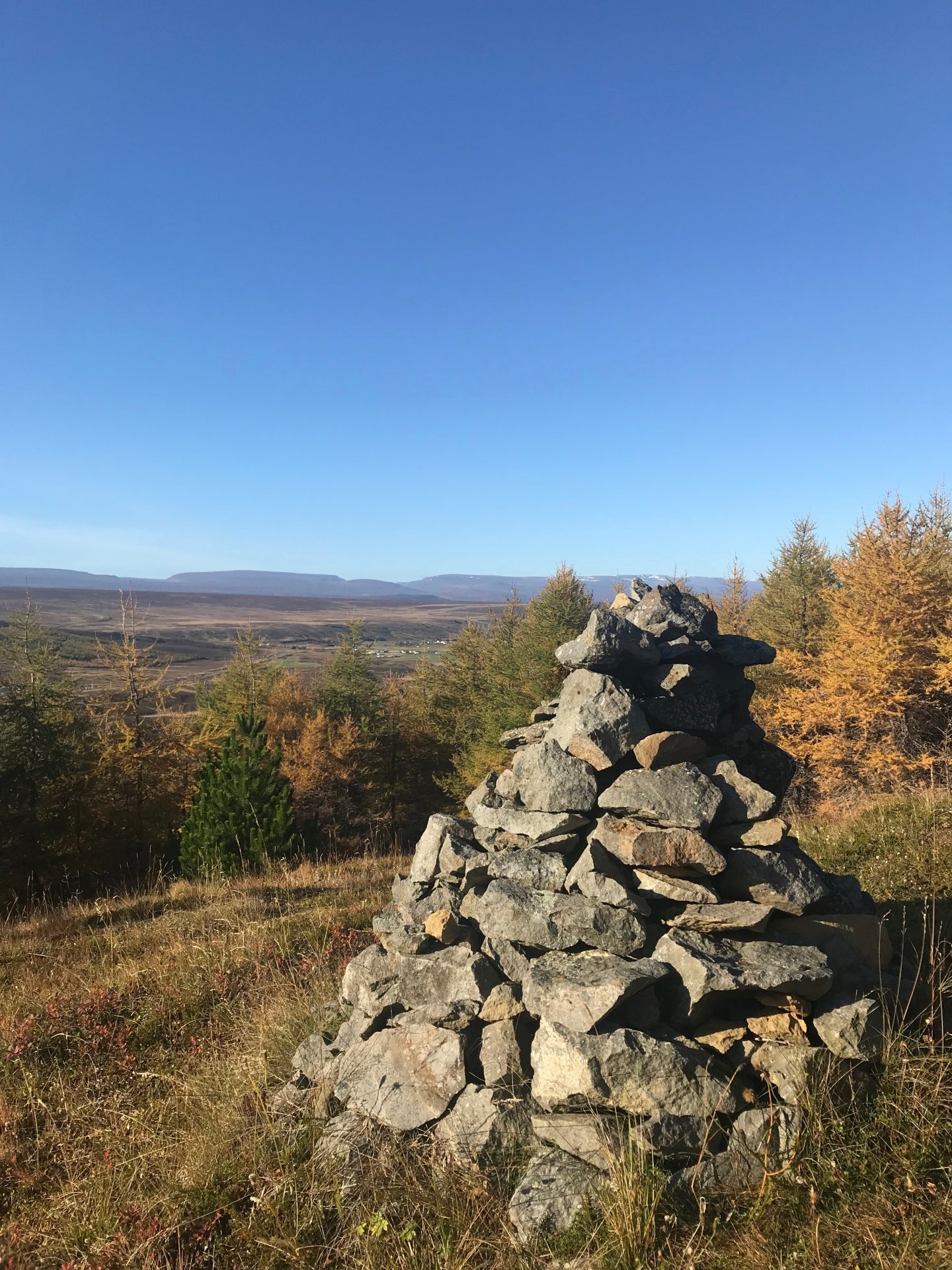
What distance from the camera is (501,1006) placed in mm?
4484

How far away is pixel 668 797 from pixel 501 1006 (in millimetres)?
1806

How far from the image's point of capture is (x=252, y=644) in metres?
45.7

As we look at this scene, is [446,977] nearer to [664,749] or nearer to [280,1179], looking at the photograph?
[280,1179]

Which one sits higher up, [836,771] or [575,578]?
[575,578]

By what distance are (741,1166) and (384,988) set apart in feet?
8.85

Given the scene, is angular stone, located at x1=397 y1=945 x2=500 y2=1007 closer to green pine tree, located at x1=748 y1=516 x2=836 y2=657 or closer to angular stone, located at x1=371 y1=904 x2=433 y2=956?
angular stone, located at x1=371 y1=904 x2=433 y2=956

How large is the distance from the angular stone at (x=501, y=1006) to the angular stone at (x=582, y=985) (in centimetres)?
10

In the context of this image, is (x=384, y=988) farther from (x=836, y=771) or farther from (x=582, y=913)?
(x=836, y=771)

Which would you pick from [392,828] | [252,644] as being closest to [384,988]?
[392,828]

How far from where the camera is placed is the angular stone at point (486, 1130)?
12.8ft

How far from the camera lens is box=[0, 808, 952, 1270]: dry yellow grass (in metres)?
3.36

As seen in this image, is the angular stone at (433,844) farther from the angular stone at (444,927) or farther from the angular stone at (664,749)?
the angular stone at (664,749)

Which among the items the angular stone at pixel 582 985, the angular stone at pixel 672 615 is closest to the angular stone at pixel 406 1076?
the angular stone at pixel 582 985

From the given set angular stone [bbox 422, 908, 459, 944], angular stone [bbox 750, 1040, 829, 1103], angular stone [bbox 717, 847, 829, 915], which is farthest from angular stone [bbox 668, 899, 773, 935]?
angular stone [bbox 422, 908, 459, 944]
